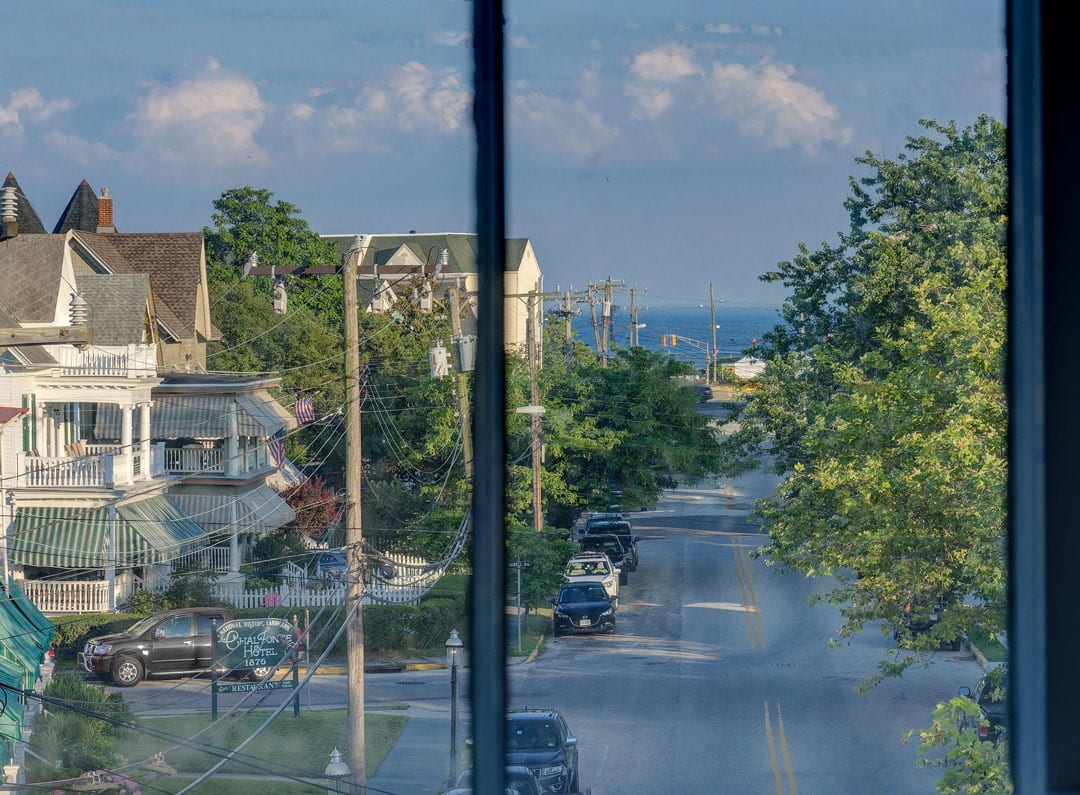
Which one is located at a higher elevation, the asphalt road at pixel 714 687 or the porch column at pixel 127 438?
the porch column at pixel 127 438

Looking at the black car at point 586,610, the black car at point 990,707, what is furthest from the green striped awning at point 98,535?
the black car at point 990,707

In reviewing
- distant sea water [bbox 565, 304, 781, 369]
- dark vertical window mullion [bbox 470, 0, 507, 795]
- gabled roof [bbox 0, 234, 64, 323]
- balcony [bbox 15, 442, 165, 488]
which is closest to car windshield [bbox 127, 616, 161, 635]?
balcony [bbox 15, 442, 165, 488]

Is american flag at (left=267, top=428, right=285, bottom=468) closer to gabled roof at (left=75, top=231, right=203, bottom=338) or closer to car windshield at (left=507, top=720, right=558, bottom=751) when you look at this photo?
gabled roof at (left=75, top=231, right=203, bottom=338)

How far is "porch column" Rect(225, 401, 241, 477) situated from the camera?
11.6ft

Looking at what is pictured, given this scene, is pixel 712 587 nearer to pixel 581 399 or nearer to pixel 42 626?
pixel 581 399

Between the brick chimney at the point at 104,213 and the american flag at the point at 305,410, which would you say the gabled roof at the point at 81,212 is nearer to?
the brick chimney at the point at 104,213

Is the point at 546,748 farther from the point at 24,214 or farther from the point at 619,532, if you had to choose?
the point at 24,214

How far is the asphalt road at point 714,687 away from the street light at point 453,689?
0.23ft

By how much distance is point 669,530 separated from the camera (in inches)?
163

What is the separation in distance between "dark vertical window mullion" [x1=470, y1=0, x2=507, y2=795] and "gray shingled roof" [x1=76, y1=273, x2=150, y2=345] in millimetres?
2789

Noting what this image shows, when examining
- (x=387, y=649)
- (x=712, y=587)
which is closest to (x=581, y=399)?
(x=712, y=587)

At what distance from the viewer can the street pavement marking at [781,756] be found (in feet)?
10.4

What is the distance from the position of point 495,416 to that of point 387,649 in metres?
3.40

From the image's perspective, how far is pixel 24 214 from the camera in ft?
12.3
